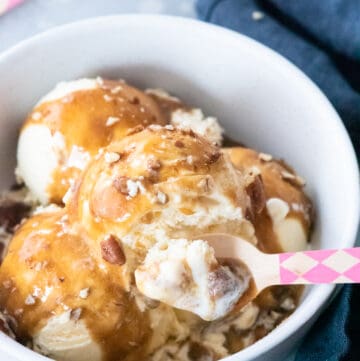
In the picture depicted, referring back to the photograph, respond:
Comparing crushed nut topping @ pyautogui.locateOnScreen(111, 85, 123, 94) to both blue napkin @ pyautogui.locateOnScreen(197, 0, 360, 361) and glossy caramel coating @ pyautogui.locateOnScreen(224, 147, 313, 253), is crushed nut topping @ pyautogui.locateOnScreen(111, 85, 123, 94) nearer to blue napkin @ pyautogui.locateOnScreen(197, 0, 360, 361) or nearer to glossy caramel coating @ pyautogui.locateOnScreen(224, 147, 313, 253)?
glossy caramel coating @ pyautogui.locateOnScreen(224, 147, 313, 253)

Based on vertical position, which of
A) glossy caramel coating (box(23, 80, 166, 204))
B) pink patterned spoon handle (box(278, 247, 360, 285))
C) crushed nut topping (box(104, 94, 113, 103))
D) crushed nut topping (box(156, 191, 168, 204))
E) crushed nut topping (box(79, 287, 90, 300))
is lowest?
crushed nut topping (box(79, 287, 90, 300))

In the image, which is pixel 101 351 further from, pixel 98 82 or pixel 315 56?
pixel 315 56

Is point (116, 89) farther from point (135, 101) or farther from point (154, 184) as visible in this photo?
point (154, 184)

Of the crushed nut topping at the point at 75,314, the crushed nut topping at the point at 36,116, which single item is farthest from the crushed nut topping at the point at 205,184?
the crushed nut topping at the point at 36,116

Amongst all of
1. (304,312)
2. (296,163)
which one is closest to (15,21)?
(296,163)

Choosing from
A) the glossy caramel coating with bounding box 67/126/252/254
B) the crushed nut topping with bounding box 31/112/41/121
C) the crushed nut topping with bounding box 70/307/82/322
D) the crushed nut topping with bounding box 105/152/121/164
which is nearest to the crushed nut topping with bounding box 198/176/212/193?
the glossy caramel coating with bounding box 67/126/252/254

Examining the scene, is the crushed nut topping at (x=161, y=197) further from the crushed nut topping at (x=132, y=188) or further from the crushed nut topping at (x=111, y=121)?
the crushed nut topping at (x=111, y=121)

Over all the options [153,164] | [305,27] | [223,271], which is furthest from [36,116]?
[305,27]
